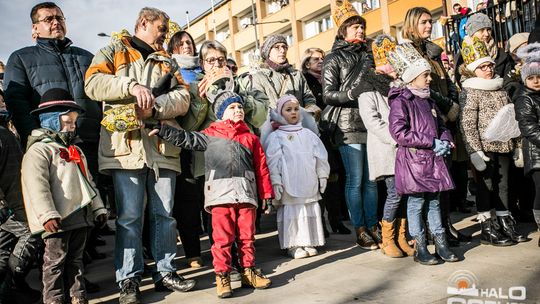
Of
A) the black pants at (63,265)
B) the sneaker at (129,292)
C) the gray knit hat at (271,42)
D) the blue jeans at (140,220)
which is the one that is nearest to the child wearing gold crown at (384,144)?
the gray knit hat at (271,42)

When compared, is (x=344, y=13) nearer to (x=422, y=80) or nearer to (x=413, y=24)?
(x=413, y=24)

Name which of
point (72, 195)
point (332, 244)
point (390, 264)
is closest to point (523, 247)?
point (390, 264)

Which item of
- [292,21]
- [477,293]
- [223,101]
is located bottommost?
[477,293]

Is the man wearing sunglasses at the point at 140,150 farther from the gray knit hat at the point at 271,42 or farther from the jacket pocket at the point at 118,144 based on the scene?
the gray knit hat at the point at 271,42

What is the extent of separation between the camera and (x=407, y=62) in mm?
4977

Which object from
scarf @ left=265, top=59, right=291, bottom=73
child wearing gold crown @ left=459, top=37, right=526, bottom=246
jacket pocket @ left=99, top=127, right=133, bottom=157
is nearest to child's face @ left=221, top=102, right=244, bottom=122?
jacket pocket @ left=99, top=127, right=133, bottom=157

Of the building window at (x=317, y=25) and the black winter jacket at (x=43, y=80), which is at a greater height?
the building window at (x=317, y=25)

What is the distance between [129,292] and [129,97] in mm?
1469

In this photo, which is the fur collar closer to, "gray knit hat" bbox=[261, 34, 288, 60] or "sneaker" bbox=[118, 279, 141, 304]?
"gray knit hat" bbox=[261, 34, 288, 60]

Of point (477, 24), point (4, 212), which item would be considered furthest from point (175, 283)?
point (477, 24)

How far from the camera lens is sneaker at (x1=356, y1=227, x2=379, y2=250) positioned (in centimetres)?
534

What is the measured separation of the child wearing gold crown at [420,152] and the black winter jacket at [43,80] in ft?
8.94

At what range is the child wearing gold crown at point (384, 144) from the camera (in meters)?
5.01

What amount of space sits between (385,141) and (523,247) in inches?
62.0
